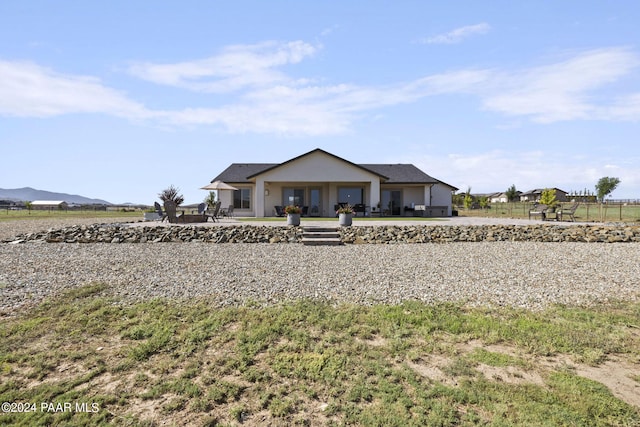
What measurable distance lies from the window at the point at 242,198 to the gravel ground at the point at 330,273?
1512 cm

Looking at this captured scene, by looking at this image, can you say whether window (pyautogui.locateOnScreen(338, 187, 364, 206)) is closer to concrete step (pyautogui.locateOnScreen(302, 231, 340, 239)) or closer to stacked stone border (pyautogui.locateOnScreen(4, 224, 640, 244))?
stacked stone border (pyautogui.locateOnScreen(4, 224, 640, 244))

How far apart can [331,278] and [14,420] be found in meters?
4.84

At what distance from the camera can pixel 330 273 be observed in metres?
7.12

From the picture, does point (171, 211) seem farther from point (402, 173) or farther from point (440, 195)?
point (440, 195)

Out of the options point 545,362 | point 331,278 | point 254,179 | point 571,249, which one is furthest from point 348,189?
point 545,362

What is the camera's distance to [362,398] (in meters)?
2.77

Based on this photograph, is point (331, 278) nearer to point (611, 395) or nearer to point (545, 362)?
point (545, 362)

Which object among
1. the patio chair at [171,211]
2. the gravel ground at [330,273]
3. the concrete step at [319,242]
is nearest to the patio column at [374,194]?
the concrete step at [319,242]

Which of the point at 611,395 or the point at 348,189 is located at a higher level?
the point at 348,189

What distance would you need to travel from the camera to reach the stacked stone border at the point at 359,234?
40.3 feet

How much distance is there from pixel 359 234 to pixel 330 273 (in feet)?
18.4

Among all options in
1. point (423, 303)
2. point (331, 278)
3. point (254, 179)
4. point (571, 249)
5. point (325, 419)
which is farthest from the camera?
point (254, 179)

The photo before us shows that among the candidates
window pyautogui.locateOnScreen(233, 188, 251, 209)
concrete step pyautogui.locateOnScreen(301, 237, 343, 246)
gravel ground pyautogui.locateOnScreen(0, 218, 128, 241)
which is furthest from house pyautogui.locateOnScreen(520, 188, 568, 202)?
gravel ground pyautogui.locateOnScreen(0, 218, 128, 241)

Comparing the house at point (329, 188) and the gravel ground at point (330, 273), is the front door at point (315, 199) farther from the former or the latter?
the gravel ground at point (330, 273)
